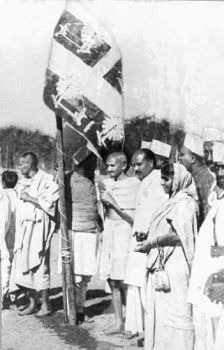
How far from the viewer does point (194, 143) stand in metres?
5.57

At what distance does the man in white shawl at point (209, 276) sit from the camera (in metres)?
5.29

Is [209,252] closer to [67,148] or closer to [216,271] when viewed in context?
[216,271]

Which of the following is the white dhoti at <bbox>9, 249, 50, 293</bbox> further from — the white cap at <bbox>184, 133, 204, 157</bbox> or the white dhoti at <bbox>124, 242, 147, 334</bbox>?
the white cap at <bbox>184, 133, 204, 157</bbox>

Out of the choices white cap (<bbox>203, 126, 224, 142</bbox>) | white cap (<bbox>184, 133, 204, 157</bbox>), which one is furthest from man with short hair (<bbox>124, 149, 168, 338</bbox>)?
white cap (<bbox>203, 126, 224, 142</bbox>)

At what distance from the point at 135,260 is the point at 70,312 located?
2.07ft

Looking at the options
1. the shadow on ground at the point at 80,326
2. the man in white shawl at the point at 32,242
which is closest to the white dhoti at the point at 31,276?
the man in white shawl at the point at 32,242

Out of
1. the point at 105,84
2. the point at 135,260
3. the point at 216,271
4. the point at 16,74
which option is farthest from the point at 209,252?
the point at 16,74

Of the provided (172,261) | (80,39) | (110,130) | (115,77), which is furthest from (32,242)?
(80,39)

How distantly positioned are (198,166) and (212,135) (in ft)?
0.87

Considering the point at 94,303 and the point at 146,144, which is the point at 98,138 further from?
the point at 94,303

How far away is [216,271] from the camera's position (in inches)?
211

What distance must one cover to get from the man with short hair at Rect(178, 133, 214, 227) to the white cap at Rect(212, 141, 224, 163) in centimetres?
9

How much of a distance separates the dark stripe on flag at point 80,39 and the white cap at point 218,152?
1.05 metres

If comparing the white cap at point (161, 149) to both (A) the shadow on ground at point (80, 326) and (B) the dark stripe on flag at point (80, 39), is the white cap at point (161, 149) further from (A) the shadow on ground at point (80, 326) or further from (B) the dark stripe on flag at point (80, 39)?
(A) the shadow on ground at point (80, 326)
